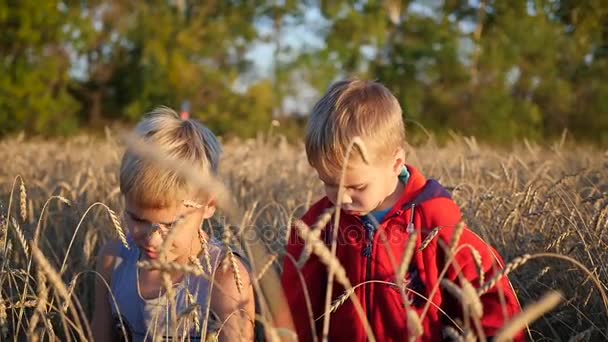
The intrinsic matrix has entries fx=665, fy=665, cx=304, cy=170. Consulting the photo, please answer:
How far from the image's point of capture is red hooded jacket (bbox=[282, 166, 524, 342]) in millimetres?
1631

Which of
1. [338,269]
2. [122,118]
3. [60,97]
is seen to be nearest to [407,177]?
[338,269]

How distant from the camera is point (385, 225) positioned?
5.72ft

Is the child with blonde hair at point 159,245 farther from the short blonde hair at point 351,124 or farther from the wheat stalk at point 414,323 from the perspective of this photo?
the wheat stalk at point 414,323

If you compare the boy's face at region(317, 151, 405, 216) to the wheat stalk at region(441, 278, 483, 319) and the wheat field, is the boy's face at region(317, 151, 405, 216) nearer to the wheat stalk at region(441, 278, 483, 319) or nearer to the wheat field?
the wheat field

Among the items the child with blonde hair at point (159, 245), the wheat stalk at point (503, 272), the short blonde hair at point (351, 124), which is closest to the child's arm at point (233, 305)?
the child with blonde hair at point (159, 245)

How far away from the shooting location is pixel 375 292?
5.78 feet

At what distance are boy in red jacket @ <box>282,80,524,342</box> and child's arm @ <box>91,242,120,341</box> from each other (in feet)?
1.90

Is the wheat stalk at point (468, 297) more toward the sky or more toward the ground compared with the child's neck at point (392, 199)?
more toward the sky

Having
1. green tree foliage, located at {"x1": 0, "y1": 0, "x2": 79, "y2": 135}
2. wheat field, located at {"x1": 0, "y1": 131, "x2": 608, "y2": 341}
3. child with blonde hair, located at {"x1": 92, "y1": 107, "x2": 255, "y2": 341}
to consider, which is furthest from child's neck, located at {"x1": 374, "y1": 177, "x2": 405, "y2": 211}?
green tree foliage, located at {"x1": 0, "y1": 0, "x2": 79, "y2": 135}

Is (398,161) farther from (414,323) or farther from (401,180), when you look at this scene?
(414,323)

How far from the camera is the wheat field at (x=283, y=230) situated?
1.28 meters

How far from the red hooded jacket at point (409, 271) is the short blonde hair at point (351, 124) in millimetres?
178

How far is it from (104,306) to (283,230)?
0.71 meters

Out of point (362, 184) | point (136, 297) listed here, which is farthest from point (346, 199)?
point (136, 297)
